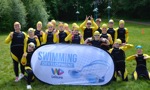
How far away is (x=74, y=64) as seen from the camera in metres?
8.94

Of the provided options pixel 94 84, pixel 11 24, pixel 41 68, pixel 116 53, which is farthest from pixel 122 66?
pixel 11 24

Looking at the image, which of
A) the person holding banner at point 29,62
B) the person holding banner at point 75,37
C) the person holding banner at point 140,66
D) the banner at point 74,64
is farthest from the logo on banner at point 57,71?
the person holding banner at point 140,66

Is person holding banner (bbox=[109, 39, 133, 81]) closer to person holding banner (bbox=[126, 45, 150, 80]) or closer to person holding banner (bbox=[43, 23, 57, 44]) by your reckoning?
person holding banner (bbox=[126, 45, 150, 80])

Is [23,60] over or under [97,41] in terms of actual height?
under

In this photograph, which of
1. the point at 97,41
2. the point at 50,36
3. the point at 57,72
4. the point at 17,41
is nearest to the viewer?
the point at 57,72

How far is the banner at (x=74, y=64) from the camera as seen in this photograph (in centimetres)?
892

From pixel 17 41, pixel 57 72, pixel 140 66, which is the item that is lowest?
pixel 140 66

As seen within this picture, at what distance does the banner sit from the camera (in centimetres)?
892

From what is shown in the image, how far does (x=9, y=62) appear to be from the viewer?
12.5 m

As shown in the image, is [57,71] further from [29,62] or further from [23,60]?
[23,60]

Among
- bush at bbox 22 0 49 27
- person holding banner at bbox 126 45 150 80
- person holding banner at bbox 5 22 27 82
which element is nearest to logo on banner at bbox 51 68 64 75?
person holding banner at bbox 5 22 27 82

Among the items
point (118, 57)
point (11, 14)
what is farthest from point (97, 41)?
point (11, 14)

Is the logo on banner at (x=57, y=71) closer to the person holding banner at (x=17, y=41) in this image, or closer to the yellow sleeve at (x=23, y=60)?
the yellow sleeve at (x=23, y=60)

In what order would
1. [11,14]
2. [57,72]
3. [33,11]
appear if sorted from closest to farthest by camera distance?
[57,72], [11,14], [33,11]
